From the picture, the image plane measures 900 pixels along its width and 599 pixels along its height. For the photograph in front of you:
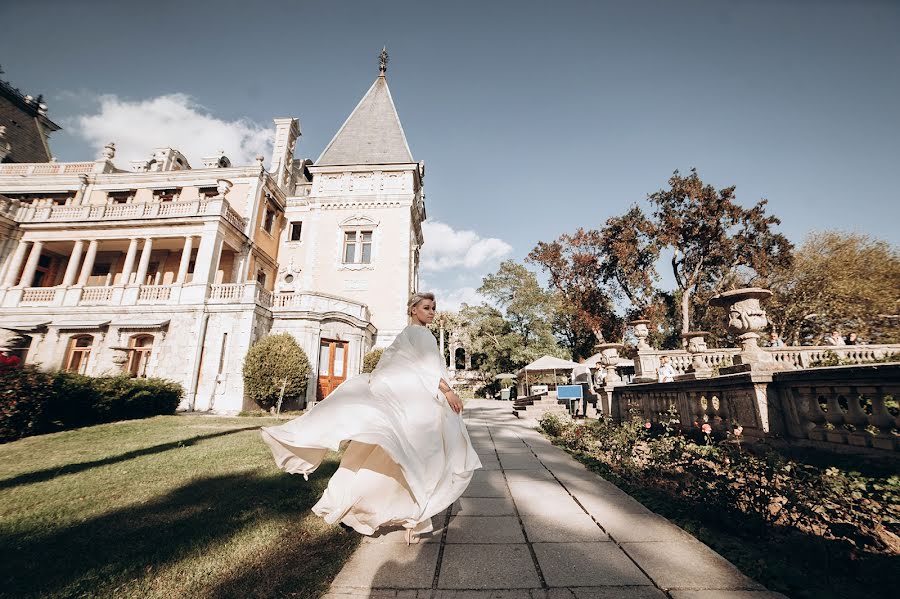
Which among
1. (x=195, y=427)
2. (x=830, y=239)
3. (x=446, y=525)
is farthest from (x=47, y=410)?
(x=830, y=239)

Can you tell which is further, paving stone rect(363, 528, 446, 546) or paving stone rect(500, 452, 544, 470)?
paving stone rect(500, 452, 544, 470)

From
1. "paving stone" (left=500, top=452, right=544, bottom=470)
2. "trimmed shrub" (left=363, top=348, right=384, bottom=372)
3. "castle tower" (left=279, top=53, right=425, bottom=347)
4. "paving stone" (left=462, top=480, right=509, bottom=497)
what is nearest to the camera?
"paving stone" (left=462, top=480, right=509, bottom=497)

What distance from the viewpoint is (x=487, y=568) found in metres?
2.38

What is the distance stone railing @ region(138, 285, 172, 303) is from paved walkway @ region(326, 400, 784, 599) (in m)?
18.1

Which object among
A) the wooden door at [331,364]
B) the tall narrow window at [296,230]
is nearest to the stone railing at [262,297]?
the wooden door at [331,364]

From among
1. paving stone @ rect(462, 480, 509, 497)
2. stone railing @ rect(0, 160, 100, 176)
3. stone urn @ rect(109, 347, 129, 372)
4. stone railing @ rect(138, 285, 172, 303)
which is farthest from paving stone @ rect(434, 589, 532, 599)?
stone railing @ rect(0, 160, 100, 176)

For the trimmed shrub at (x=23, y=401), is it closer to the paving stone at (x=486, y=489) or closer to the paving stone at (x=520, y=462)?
the paving stone at (x=486, y=489)

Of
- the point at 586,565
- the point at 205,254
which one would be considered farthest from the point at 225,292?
the point at 586,565

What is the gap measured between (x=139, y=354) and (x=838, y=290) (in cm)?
3517

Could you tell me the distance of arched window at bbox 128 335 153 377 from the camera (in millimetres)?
15266

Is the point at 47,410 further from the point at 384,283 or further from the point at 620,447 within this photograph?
the point at 384,283

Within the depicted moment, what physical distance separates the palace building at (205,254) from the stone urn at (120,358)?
0.13 meters

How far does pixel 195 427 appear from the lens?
9.25 meters

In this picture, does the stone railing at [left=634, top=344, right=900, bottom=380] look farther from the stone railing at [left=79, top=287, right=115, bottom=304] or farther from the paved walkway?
the stone railing at [left=79, top=287, right=115, bottom=304]
